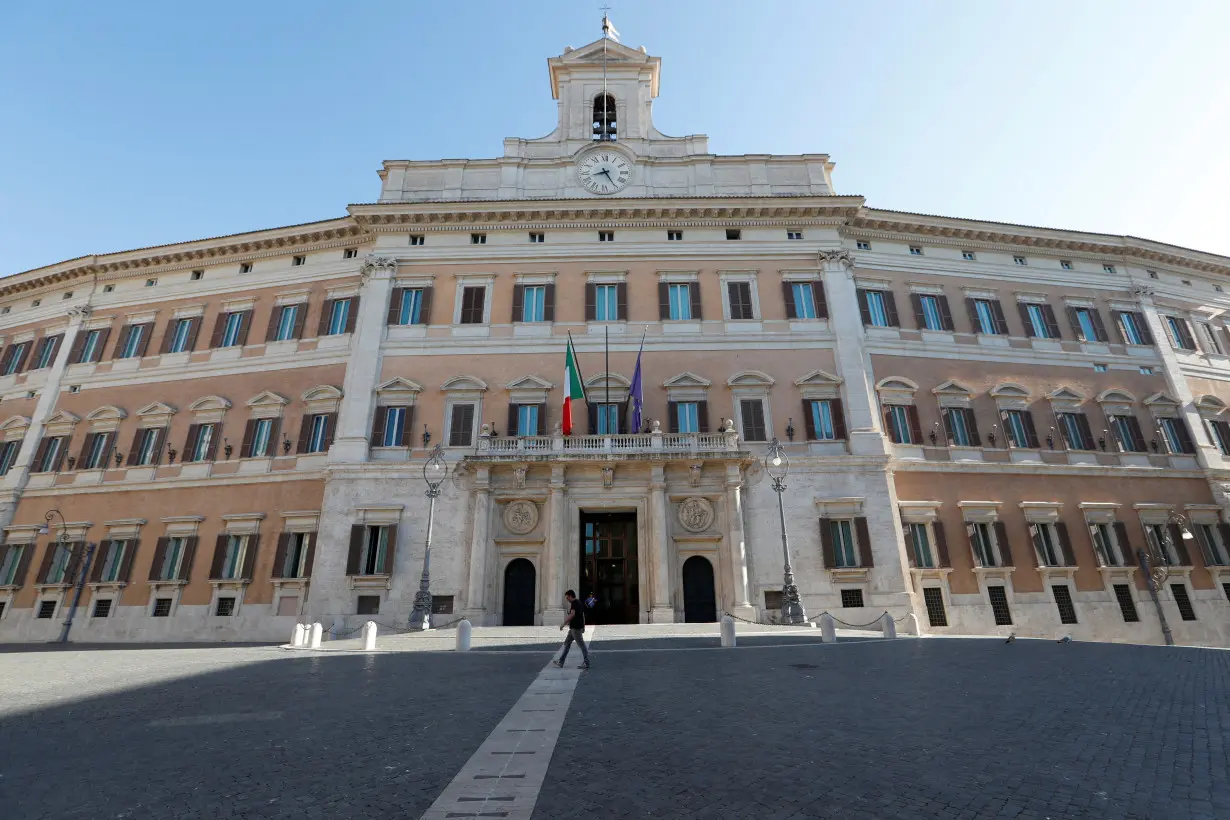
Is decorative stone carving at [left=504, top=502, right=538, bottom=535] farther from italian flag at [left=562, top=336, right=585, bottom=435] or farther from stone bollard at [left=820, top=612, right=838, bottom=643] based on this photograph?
stone bollard at [left=820, top=612, right=838, bottom=643]

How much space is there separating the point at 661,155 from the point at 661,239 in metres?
4.50

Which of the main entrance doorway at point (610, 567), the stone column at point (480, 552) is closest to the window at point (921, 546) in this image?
the main entrance doorway at point (610, 567)

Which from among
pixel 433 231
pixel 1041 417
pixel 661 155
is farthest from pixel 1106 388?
pixel 433 231

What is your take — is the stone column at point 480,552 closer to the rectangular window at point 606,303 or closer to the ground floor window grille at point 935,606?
the rectangular window at point 606,303

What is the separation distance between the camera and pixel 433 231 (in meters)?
25.1

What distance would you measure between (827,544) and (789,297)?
10202 mm

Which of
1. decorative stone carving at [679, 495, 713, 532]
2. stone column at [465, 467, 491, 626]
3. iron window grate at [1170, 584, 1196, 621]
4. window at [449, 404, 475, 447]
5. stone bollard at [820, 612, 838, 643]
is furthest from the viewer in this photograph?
window at [449, 404, 475, 447]

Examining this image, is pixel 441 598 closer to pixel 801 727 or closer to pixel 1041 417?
pixel 801 727

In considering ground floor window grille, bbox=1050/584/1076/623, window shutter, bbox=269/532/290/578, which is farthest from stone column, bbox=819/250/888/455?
window shutter, bbox=269/532/290/578

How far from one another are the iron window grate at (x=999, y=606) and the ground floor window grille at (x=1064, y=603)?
1.89 m

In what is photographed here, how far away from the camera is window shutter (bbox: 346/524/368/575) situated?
19.8m

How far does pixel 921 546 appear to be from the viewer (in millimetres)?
20641

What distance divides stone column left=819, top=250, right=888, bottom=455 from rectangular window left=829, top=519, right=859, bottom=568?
2.72 m

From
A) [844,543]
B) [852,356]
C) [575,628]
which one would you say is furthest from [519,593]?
[852,356]
